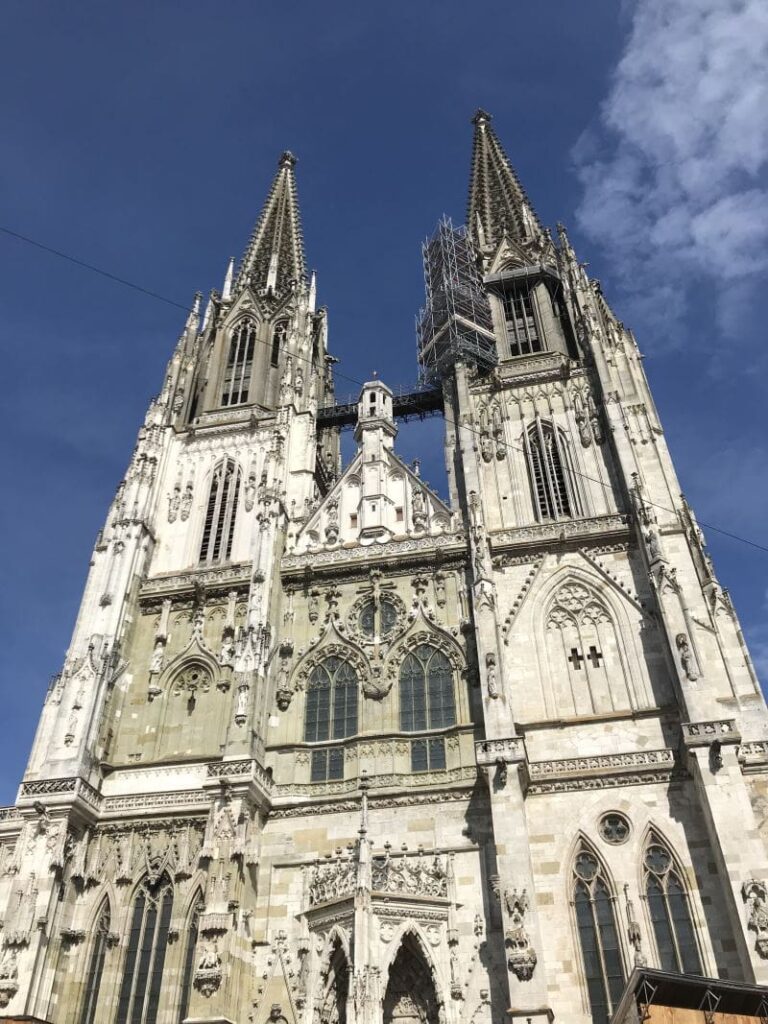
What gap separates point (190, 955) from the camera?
19.0 meters

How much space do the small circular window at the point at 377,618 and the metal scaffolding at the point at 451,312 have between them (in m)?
11.4

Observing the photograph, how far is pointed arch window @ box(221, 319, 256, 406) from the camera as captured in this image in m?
33.4

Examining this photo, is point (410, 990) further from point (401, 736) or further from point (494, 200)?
point (494, 200)

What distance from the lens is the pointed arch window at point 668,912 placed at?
56.1 ft

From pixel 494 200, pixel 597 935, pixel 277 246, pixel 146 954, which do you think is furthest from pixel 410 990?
pixel 494 200

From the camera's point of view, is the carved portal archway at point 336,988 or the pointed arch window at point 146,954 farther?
the pointed arch window at point 146,954

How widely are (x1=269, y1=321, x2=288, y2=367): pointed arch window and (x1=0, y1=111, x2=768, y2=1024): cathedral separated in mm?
3829

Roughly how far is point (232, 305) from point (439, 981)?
28703 millimetres

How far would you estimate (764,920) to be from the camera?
15.9 m

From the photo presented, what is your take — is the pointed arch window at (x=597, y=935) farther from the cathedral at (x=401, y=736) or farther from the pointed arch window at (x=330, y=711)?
the pointed arch window at (x=330, y=711)

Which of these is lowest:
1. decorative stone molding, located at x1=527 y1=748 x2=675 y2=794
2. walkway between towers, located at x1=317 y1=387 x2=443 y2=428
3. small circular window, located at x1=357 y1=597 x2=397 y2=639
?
decorative stone molding, located at x1=527 y1=748 x2=675 y2=794

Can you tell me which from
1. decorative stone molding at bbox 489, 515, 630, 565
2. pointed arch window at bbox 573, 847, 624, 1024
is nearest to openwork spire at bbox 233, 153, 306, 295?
decorative stone molding at bbox 489, 515, 630, 565

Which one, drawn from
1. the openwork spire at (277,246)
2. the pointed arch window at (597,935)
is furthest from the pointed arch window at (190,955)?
the openwork spire at (277,246)

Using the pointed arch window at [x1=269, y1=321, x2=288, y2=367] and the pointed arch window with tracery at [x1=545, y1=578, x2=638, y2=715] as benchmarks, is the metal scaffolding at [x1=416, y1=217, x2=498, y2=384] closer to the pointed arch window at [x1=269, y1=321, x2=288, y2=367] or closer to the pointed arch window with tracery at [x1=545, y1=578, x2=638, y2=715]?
the pointed arch window at [x1=269, y1=321, x2=288, y2=367]
